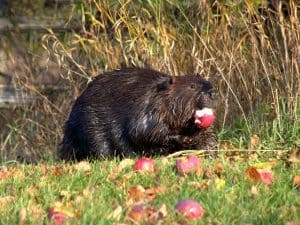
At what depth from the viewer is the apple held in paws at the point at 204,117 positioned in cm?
678

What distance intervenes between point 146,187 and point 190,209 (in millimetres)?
940

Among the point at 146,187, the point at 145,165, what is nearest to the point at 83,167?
the point at 145,165

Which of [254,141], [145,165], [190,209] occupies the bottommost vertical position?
[254,141]

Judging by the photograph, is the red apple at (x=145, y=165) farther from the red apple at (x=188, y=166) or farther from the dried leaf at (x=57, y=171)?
the dried leaf at (x=57, y=171)

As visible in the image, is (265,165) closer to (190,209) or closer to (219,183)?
(219,183)

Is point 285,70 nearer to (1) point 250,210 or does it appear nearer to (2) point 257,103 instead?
(2) point 257,103

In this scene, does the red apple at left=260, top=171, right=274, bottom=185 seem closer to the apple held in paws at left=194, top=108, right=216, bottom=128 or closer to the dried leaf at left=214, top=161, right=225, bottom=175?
the dried leaf at left=214, top=161, right=225, bottom=175

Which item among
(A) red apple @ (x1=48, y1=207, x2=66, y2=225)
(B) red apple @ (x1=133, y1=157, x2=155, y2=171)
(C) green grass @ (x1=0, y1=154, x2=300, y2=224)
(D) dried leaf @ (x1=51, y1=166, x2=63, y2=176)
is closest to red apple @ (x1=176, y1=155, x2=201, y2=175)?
(C) green grass @ (x1=0, y1=154, x2=300, y2=224)

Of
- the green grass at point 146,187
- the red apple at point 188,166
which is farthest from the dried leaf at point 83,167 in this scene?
the red apple at point 188,166

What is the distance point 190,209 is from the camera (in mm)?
4301

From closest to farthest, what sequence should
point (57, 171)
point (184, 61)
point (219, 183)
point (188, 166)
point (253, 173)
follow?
point (219, 183) < point (253, 173) < point (188, 166) < point (57, 171) < point (184, 61)

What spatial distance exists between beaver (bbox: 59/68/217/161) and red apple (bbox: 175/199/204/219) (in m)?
2.51

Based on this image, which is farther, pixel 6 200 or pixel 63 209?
pixel 6 200

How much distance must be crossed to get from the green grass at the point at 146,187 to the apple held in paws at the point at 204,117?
33.1 inches
